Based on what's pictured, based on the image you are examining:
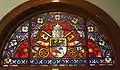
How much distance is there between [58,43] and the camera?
2.75m

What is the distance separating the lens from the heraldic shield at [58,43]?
2.72 m

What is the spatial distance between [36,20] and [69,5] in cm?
36

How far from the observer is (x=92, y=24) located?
9.19ft

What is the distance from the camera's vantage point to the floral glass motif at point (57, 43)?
2707mm

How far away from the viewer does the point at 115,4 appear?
9.17 ft

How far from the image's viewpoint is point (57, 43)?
2.75m

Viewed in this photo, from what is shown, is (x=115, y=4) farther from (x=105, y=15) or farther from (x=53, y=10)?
(x=53, y=10)

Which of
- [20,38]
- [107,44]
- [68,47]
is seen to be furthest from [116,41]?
[20,38]

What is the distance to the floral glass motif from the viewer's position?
2707 millimetres

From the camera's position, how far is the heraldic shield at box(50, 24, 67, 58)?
2.72m

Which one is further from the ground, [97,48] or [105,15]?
[105,15]

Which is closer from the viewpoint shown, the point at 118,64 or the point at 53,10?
the point at 118,64

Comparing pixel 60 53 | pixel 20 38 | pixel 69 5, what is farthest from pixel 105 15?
pixel 20 38

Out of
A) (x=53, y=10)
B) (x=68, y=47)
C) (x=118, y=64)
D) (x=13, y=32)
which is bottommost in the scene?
(x=118, y=64)
